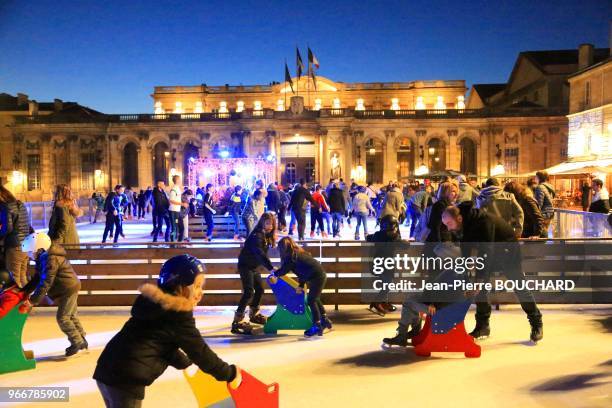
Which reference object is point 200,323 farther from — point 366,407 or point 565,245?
point 565,245

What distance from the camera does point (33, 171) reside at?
5288cm

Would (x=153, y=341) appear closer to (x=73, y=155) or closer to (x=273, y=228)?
(x=273, y=228)

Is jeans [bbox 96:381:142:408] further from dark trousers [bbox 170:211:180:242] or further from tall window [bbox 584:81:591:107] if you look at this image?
tall window [bbox 584:81:591:107]

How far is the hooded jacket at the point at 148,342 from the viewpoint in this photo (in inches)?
116

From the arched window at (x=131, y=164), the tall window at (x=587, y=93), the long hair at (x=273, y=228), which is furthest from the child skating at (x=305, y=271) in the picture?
the arched window at (x=131, y=164)

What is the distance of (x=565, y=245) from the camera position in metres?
8.36

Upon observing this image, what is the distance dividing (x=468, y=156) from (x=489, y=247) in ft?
156

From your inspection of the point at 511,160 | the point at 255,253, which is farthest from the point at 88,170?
the point at 255,253

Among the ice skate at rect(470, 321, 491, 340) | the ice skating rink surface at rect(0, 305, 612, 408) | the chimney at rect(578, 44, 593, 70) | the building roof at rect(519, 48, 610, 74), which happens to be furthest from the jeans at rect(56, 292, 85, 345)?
the building roof at rect(519, 48, 610, 74)

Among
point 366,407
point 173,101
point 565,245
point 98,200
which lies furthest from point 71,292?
point 173,101

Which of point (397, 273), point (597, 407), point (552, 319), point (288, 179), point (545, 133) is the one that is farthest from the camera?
point (288, 179)

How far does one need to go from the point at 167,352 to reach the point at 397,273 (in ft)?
18.3

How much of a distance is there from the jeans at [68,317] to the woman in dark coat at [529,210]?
671 cm

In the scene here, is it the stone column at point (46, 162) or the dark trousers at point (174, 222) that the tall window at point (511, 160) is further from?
the stone column at point (46, 162)
